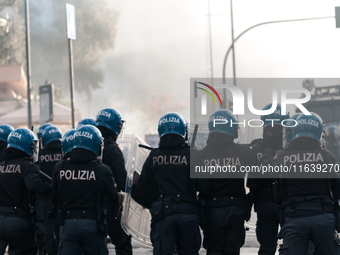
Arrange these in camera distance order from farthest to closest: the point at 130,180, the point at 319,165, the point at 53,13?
the point at 53,13, the point at 130,180, the point at 319,165

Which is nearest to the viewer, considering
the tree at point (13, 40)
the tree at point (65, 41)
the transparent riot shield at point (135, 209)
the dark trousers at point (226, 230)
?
the dark trousers at point (226, 230)

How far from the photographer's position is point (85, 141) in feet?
16.4

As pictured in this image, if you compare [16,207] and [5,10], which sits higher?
[5,10]

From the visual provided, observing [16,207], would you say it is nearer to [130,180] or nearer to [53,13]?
[130,180]

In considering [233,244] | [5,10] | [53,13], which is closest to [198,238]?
[233,244]

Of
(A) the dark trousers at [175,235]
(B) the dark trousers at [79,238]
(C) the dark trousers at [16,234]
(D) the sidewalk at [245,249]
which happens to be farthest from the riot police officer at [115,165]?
(D) the sidewalk at [245,249]

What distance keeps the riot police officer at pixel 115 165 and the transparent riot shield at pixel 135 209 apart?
86mm

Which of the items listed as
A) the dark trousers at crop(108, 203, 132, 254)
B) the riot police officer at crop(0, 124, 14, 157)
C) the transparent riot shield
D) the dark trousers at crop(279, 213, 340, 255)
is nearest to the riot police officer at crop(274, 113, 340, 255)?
the dark trousers at crop(279, 213, 340, 255)

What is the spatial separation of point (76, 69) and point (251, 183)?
52.0m

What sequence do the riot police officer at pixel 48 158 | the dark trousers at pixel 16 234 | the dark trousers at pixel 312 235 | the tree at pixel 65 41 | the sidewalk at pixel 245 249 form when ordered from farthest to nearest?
the tree at pixel 65 41 < the sidewalk at pixel 245 249 < the riot police officer at pixel 48 158 < the dark trousers at pixel 16 234 < the dark trousers at pixel 312 235

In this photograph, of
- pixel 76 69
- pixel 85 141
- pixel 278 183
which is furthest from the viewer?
pixel 76 69

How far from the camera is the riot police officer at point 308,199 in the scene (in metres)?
4.27

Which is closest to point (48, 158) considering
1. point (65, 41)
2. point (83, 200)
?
point (83, 200)

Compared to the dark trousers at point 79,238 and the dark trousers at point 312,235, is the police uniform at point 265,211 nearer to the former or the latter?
the dark trousers at point 312,235
